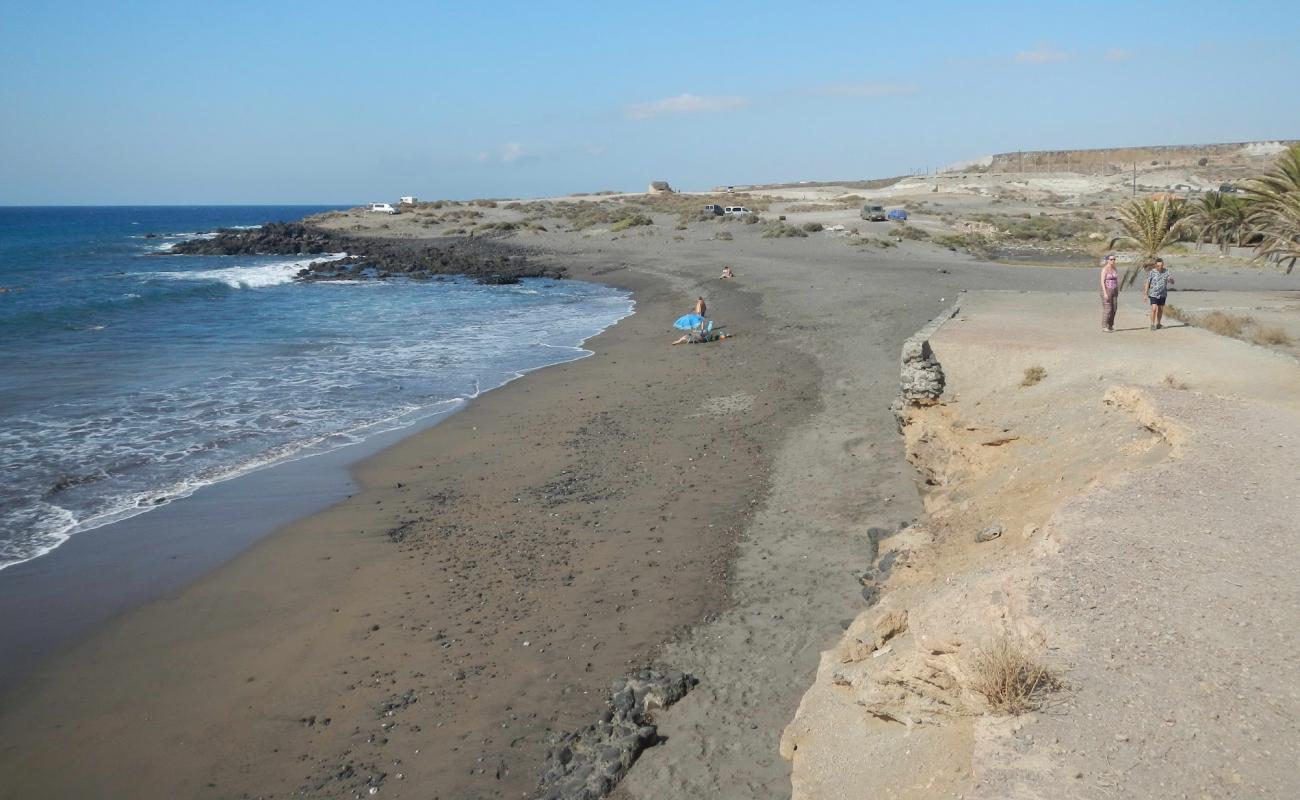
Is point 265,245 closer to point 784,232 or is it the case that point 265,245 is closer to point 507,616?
point 784,232

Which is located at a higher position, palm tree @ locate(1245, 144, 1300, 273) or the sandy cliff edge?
palm tree @ locate(1245, 144, 1300, 273)

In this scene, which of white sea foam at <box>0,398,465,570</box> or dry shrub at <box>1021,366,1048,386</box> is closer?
white sea foam at <box>0,398,465,570</box>

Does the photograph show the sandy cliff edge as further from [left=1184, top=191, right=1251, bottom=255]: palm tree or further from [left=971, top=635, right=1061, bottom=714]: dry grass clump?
[left=1184, top=191, right=1251, bottom=255]: palm tree

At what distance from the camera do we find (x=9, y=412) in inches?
655

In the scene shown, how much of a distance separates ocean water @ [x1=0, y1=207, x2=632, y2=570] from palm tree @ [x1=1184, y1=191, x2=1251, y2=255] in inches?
703

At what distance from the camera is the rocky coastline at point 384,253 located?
44281 millimetres

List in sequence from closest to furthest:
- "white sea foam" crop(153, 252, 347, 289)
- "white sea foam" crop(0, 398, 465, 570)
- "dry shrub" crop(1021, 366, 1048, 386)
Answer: "white sea foam" crop(0, 398, 465, 570), "dry shrub" crop(1021, 366, 1048, 386), "white sea foam" crop(153, 252, 347, 289)

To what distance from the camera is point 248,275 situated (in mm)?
45531

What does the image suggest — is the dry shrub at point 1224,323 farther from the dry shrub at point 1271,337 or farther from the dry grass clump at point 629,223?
the dry grass clump at point 629,223

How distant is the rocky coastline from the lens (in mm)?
44281

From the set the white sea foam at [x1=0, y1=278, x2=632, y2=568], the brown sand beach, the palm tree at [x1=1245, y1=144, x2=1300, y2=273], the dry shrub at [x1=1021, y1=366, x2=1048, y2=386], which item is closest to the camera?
the brown sand beach

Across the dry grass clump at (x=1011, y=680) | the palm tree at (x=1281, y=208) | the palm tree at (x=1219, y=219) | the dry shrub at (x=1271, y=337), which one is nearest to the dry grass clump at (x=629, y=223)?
the palm tree at (x=1219, y=219)

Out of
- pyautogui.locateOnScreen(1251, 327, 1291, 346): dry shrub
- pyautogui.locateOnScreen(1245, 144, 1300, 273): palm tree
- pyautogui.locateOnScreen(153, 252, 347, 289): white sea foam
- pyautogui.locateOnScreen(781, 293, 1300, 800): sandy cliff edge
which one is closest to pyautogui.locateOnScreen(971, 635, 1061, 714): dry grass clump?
pyautogui.locateOnScreen(781, 293, 1300, 800): sandy cliff edge

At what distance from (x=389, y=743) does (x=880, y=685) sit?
12.2 ft
